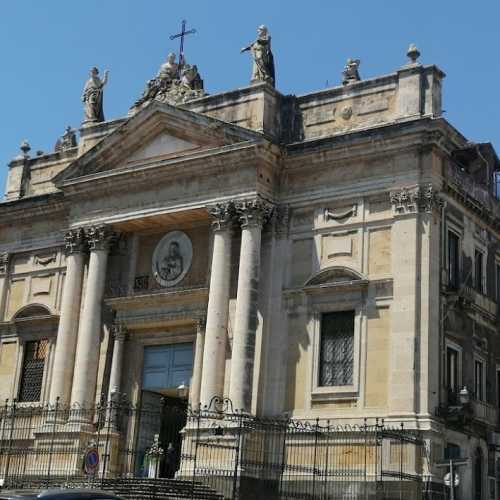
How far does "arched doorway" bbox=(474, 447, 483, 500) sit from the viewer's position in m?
28.3

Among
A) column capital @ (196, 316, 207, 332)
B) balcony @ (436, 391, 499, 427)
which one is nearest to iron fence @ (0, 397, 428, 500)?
balcony @ (436, 391, 499, 427)

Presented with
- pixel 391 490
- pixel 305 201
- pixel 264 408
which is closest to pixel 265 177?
pixel 305 201

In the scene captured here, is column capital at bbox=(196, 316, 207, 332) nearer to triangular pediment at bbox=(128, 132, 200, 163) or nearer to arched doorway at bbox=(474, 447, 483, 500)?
triangular pediment at bbox=(128, 132, 200, 163)

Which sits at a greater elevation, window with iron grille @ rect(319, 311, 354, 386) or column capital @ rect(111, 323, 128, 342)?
column capital @ rect(111, 323, 128, 342)

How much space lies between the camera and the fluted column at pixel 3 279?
36312mm

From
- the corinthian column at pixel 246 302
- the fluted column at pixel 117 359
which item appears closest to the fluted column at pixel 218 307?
the corinthian column at pixel 246 302

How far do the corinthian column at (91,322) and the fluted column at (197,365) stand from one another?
357cm

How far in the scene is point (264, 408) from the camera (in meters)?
28.8

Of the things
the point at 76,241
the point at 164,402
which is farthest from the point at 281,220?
the point at 76,241

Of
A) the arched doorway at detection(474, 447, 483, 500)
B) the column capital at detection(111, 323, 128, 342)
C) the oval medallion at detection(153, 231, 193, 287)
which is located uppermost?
the oval medallion at detection(153, 231, 193, 287)

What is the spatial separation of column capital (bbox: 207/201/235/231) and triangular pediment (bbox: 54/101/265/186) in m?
1.81

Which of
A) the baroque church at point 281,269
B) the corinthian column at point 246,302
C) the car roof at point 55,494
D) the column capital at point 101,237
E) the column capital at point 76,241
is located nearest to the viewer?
the car roof at point 55,494

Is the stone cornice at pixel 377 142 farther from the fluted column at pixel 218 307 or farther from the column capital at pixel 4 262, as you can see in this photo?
the column capital at pixel 4 262

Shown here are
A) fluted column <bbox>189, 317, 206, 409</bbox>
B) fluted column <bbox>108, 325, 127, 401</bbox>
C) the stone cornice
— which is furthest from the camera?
fluted column <bbox>108, 325, 127, 401</bbox>
